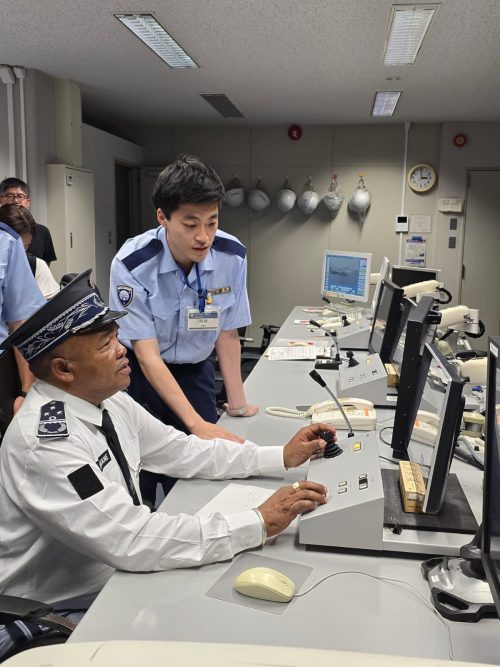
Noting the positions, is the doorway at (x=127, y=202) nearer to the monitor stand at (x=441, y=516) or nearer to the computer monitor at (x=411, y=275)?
the computer monitor at (x=411, y=275)

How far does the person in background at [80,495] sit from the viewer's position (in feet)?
3.84

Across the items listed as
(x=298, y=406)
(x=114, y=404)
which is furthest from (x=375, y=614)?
(x=298, y=406)

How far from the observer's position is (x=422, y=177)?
22.3ft

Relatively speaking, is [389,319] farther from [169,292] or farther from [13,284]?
[13,284]

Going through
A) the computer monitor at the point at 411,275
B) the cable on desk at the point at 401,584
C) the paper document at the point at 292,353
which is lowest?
the cable on desk at the point at 401,584

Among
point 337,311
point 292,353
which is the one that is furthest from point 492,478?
point 337,311

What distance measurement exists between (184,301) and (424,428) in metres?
0.90

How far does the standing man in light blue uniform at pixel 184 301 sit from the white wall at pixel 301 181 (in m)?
4.95

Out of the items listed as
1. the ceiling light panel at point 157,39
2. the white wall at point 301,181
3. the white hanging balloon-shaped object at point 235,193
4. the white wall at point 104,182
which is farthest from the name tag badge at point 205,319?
the white wall at point 301,181

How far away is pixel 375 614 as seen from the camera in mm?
1048

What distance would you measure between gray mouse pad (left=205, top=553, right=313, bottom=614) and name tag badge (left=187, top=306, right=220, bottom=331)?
3.32ft

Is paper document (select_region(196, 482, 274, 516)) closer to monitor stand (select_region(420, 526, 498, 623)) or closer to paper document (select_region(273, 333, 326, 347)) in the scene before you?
monitor stand (select_region(420, 526, 498, 623))

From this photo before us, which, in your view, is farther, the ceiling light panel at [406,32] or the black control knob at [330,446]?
the ceiling light panel at [406,32]

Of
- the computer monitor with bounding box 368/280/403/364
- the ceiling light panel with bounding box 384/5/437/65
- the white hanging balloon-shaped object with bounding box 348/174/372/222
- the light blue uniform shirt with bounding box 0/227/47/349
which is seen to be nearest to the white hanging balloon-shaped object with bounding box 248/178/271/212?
the white hanging balloon-shaped object with bounding box 348/174/372/222
